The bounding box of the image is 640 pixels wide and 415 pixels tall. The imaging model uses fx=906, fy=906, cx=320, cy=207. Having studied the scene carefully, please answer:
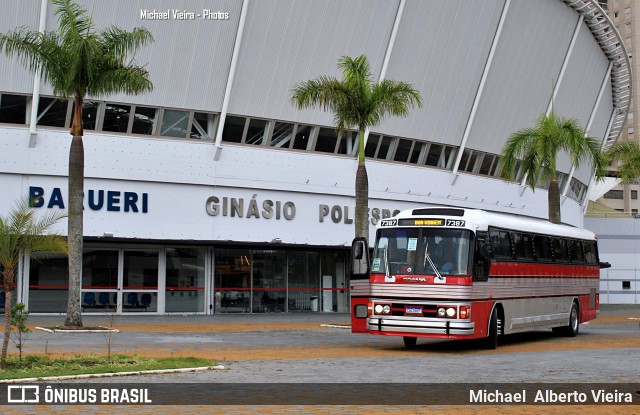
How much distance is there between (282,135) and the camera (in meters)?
36.8

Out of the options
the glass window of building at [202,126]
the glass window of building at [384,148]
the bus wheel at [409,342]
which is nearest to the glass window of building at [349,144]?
the glass window of building at [384,148]

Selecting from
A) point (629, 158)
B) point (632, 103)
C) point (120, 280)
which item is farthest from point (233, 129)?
point (632, 103)

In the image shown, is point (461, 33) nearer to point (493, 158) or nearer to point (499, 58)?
point (499, 58)

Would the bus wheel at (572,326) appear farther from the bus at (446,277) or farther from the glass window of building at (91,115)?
the glass window of building at (91,115)

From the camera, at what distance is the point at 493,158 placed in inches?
1781

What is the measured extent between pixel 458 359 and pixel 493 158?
28312 millimetres

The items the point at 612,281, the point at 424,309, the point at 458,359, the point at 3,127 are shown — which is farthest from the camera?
the point at 612,281

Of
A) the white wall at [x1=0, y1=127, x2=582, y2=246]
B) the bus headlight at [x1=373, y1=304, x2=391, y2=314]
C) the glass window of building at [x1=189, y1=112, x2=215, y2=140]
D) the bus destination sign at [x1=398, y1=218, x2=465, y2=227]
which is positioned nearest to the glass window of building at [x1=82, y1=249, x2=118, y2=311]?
the white wall at [x1=0, y1=127, x2=582, y2=246]

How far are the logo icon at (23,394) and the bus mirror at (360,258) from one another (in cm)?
972

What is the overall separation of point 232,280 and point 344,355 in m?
18.9

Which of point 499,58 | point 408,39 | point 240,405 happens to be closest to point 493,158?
point 499,58

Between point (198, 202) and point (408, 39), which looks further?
point (408, 39)

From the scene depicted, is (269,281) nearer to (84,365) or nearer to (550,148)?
(550,148)

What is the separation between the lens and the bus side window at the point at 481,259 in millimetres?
20000
